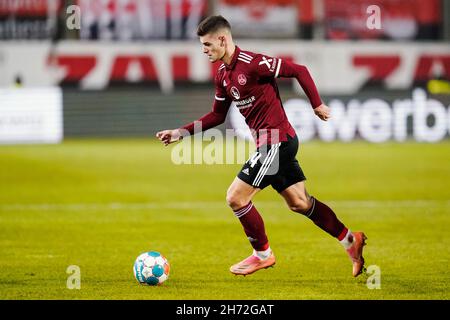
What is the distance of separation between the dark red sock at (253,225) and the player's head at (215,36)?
135 centimetres

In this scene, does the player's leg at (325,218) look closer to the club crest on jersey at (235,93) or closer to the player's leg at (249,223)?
the player's leg at (249,223)

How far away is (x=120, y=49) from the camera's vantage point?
1166 inches

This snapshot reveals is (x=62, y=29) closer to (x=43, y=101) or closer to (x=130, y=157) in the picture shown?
(x=43, y=101)

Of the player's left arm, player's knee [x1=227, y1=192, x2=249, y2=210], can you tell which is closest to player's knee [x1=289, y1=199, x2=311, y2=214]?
player's knee [x1=227, y1=192, x2=249, y2=210]

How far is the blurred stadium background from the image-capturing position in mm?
15398

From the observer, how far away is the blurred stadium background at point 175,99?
1540cm

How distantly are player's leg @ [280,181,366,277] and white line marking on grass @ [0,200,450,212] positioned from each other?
5680 millimetres

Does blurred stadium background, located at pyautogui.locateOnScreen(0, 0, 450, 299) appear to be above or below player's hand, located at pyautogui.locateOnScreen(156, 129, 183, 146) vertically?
below

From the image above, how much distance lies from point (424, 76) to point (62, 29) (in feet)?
39.2

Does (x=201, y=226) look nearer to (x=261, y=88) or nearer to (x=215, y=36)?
(x=261, y=88)

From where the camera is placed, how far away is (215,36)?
7.93 meters

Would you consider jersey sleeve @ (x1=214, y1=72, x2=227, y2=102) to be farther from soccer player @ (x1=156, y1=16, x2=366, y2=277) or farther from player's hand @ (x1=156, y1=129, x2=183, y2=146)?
player's hand @ (x1=156, y1=129, x2=183, y2=146)

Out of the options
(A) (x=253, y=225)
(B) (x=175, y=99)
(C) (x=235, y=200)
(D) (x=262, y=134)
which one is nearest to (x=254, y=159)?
(D) (x=262, y=134)

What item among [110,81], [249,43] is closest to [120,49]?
[110,81]
